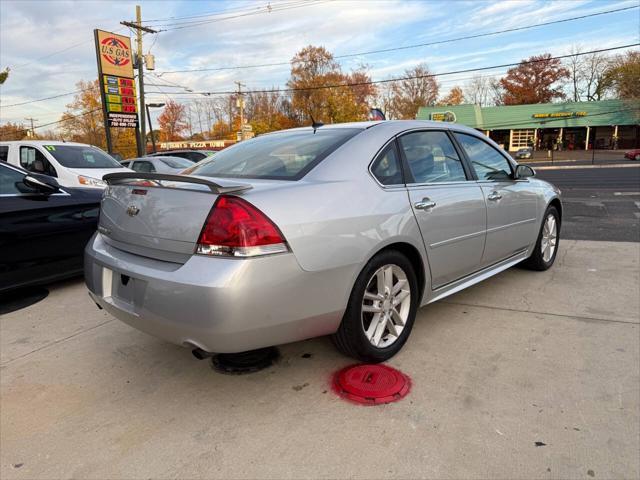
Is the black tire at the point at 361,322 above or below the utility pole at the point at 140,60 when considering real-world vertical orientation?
below

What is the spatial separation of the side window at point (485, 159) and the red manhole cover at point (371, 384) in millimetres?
1855

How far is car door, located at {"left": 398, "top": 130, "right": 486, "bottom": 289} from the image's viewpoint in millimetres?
3004

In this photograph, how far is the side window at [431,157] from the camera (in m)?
3.11

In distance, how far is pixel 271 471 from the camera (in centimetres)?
194

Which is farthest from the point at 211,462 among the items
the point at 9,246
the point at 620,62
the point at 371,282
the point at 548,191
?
the point at 620,62

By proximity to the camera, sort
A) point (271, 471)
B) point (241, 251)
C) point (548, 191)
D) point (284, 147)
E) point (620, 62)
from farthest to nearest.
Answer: point (620, 62) → point (548, 191) → point (284, 147) → point (241, 251) → point (271, 471)

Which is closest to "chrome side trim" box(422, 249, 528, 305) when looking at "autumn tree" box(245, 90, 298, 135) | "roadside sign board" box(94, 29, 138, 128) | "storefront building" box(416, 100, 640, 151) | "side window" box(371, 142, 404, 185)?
"side window" box(371, 142, 404, 185)

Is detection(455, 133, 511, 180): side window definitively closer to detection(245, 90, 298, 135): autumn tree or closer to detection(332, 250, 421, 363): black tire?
detection(332, 250, 421, 363): black tire

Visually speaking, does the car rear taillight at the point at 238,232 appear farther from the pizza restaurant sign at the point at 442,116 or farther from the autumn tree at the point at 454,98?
the autumn tree at the point at 454,98

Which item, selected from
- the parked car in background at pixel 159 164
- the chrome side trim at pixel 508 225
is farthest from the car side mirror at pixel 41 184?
the parked car in background at pixel 159 164

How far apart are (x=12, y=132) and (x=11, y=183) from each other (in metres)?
72.8

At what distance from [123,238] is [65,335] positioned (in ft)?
4.75

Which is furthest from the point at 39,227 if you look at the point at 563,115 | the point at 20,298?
the point at 563,115

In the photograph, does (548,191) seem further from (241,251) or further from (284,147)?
(241,251)
